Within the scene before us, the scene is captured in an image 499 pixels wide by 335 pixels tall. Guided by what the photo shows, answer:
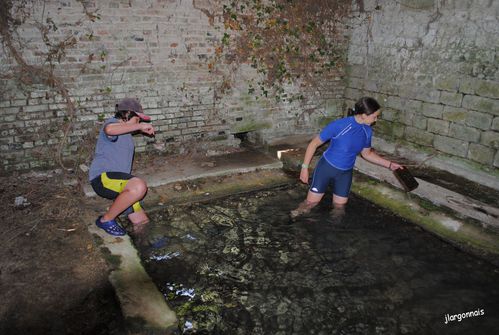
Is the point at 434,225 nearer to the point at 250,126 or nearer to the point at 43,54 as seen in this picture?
the point at 250,126

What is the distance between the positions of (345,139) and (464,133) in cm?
277

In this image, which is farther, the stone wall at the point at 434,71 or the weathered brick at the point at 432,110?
the weathered brick at the point at 432,110

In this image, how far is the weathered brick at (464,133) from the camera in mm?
5929

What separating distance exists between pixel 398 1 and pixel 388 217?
4275 millimetres

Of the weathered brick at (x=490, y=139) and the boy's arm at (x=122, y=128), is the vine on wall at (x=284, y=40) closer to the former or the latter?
the boy's arm at (x=122, y=128)

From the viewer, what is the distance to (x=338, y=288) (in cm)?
370

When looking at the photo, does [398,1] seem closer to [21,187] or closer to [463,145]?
[463,145]

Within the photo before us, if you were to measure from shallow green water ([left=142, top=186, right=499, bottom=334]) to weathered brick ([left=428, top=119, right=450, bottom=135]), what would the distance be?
2332mm

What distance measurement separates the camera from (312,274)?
154 inches

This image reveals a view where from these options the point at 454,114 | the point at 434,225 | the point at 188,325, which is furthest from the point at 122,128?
the point at 454,114

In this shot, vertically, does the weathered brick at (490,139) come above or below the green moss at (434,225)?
above

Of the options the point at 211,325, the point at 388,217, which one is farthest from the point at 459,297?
the point at 211,325

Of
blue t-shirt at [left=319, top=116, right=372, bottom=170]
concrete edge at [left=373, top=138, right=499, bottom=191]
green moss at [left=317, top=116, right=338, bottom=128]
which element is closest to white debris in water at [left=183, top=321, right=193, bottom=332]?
blue t-shirt at [left=319, top=116, right=372, bottom=170]

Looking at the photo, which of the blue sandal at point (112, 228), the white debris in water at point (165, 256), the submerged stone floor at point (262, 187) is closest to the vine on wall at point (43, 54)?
the submerged stone floor at point (262, 187)
